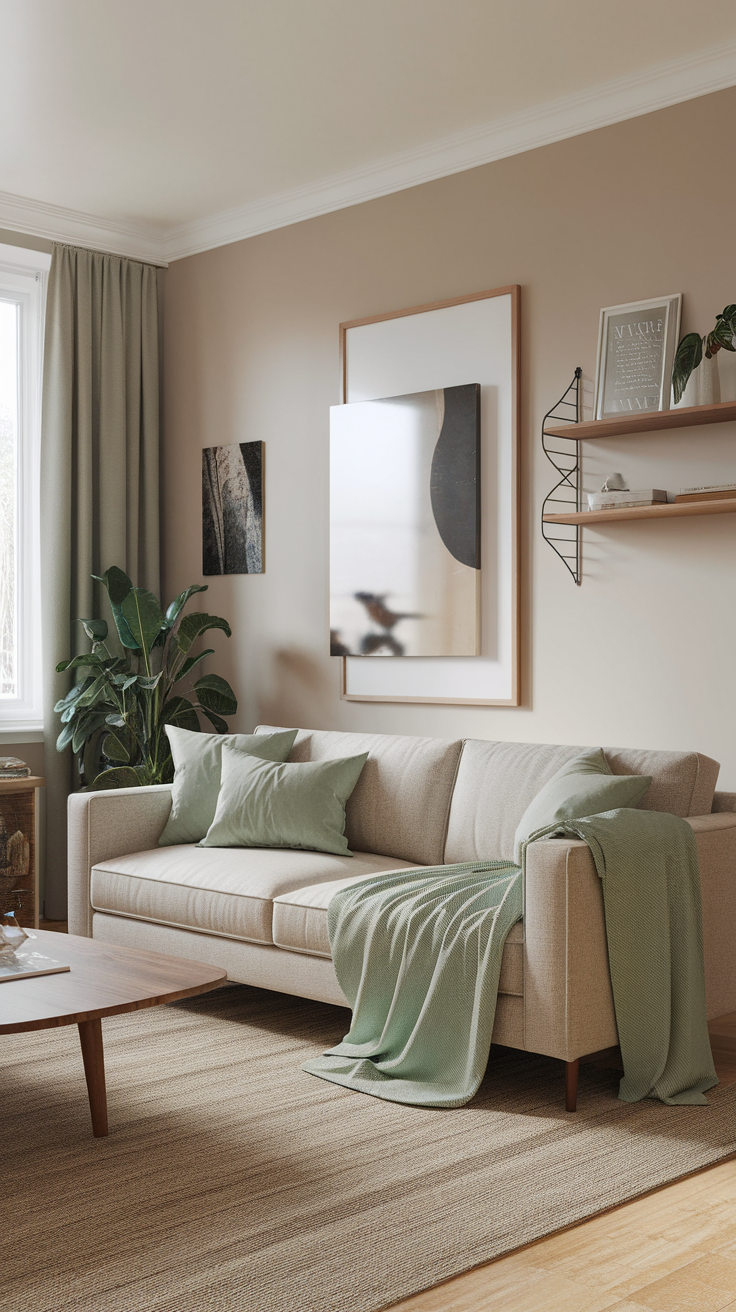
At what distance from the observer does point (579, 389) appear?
4.12m

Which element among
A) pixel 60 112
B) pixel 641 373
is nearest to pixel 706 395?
pixel 641 373

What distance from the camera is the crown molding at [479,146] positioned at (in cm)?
384

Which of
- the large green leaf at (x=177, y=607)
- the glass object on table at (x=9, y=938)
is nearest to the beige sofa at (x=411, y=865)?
the glass object on table at (x=9, y=938)

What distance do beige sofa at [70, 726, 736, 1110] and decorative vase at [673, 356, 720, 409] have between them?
3.55 feet

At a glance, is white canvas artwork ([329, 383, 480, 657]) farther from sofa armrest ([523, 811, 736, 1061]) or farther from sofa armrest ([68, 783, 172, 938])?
sofa armrest ([523, 811, 736, 1061])

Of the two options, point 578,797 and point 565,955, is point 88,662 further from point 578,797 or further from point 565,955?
point 565,955

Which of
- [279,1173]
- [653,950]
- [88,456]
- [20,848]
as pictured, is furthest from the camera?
[88,456]

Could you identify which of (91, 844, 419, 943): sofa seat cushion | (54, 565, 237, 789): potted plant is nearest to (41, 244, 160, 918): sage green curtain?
(54, 565, 237, 789): potted plant

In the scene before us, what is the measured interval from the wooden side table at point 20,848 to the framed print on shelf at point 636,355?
2.59 meters

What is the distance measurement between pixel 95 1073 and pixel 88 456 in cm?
324

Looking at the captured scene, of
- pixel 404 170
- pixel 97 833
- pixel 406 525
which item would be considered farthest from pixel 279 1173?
pixel 404 170

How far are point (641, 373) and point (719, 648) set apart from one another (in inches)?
35.9

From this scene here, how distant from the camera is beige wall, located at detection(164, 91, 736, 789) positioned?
3.82 m

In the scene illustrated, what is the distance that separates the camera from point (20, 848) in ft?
15.6
